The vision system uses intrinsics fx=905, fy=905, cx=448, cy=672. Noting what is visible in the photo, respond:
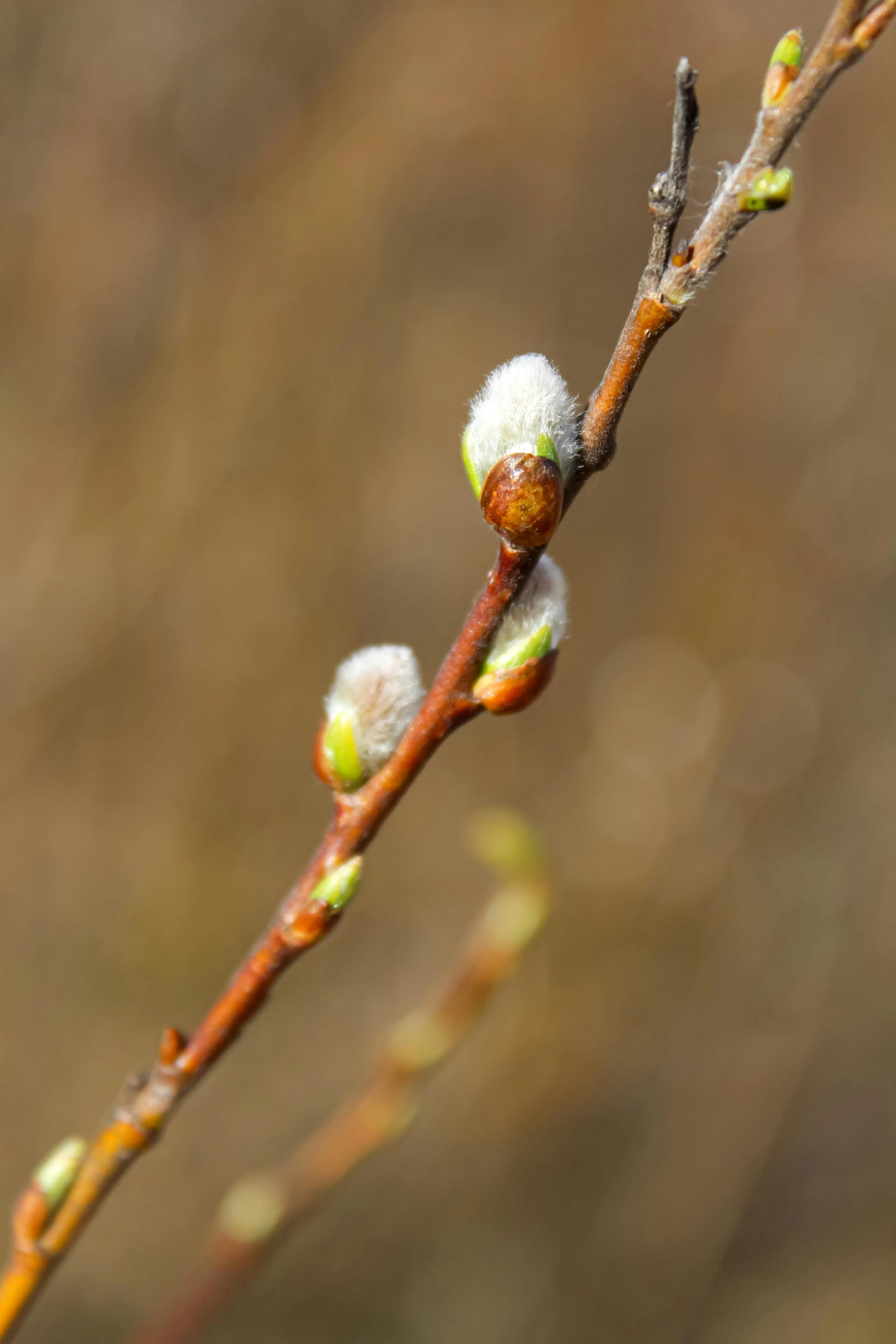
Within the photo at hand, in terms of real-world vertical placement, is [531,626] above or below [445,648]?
below

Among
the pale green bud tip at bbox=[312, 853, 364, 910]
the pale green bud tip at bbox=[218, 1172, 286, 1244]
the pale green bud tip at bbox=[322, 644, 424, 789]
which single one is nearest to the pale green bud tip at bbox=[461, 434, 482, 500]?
the pale green bud tip at bbox=[322, 644, 424, 789]

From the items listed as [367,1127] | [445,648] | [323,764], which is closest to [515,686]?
[323,764]

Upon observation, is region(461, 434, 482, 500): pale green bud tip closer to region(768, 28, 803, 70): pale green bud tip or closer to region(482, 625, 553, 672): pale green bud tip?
region(482, 625, 553, 672): pale green bud tip

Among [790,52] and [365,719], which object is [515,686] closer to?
[365,719]

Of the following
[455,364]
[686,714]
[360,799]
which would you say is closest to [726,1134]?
[686,714]

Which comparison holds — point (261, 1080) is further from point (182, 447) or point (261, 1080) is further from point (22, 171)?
point (22, 171)

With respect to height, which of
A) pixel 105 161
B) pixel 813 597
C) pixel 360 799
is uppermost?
pixel 813 597

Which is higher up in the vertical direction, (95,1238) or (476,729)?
(476,729)
